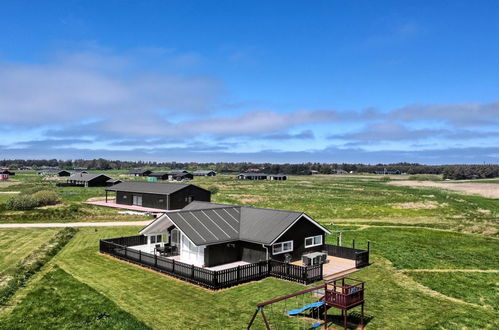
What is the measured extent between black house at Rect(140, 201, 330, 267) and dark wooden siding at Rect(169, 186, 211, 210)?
30.6 metres

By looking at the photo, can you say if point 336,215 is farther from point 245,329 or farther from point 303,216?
point 245,329

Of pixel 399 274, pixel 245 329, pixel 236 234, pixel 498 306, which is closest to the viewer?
pixel 245 329

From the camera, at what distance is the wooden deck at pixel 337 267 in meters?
25.9

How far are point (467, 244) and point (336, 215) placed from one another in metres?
22.0

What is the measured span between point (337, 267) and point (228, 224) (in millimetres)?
8482

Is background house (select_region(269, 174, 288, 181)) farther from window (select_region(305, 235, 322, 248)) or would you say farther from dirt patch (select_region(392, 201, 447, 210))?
window (select_region(305, 235, 322, 248))

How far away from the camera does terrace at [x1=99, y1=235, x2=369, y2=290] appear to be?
22969mm

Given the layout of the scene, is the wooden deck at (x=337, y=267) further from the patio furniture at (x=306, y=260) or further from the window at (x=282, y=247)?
the window at (x=282, y=247)

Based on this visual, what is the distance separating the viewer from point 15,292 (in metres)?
21.2

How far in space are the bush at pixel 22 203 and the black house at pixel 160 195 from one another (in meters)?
14.2

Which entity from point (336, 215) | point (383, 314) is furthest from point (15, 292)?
point (336, 215)

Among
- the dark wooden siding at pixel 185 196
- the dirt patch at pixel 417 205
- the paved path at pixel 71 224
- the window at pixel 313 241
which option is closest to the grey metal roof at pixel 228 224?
the window at pixel 313 241

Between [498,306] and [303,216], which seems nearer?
[498,306]

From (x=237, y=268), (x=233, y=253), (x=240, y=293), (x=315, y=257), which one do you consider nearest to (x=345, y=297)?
(x=240, y=293)
